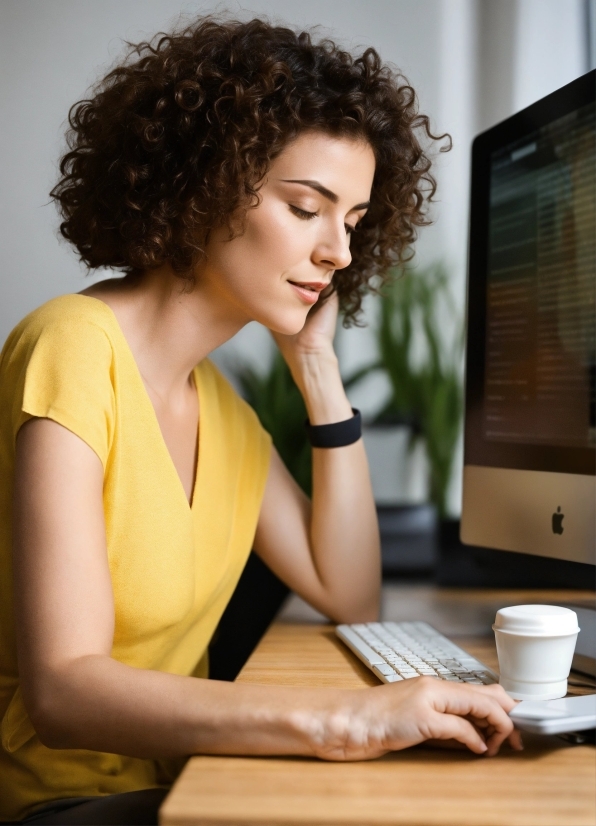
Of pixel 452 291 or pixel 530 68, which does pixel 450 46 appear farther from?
pixel 452 291

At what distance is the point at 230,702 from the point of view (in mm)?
596

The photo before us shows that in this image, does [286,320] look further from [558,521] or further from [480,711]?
[480,711]

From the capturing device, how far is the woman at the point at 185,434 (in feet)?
2.04

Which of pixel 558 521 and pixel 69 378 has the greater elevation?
pixel 69 378

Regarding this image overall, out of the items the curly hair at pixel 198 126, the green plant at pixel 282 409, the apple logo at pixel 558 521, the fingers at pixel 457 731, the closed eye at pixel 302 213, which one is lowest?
the fingers at pixel 457 731

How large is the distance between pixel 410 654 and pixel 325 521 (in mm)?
350

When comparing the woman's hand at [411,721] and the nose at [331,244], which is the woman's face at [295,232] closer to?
the nose at [331,244]

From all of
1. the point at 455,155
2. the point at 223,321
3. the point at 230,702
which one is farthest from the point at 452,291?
the point at 230,702

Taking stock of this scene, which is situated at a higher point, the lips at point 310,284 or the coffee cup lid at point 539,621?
the lips at point 310,284

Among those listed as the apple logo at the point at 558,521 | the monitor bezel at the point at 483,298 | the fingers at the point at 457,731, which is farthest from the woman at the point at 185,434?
the apple logo at the point at 558,521

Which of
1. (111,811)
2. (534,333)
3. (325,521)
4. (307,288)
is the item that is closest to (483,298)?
(534,333)

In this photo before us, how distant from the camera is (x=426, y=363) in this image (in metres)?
1.58

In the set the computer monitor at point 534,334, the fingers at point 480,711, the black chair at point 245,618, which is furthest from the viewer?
the black chair at point 245,618

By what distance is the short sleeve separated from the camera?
0.77m
